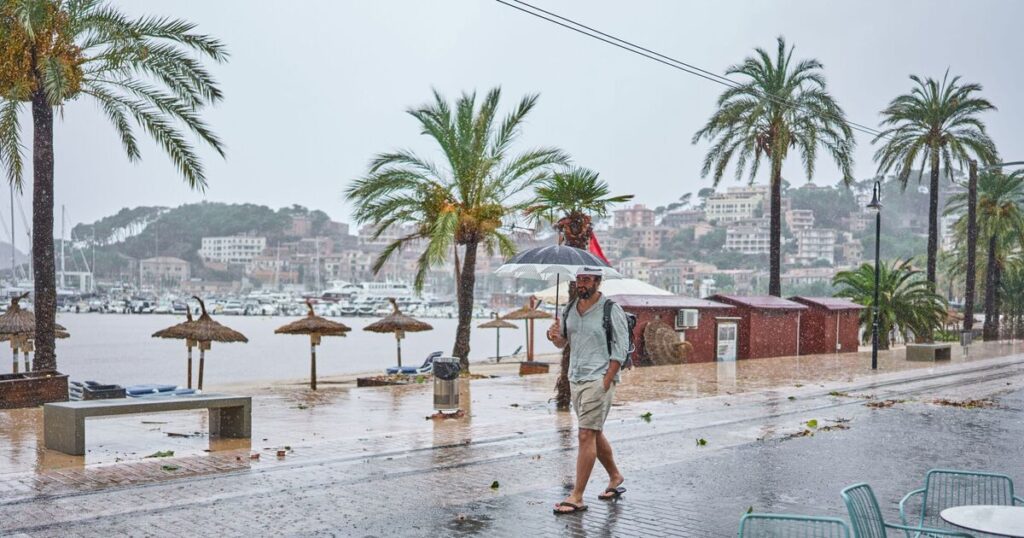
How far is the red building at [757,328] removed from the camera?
31.6 m

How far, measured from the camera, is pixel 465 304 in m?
27.6

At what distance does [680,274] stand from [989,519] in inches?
7197

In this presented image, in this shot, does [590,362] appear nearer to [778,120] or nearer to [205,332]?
[205,332]

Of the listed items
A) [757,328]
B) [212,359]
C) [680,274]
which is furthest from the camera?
[680,274]

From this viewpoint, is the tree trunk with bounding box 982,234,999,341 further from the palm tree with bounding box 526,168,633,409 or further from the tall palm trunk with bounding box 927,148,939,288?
the palm tree with bounding box 526,168,633,409

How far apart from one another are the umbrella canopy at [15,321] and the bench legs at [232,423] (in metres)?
12.0

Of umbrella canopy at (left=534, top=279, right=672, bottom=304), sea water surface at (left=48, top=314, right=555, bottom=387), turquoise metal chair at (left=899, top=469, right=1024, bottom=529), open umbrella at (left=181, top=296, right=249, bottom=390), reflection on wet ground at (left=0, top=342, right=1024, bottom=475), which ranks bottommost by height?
sea water surface at (left=48, top=314, right=555, bottom=387)

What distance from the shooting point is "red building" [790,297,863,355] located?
1430 inches

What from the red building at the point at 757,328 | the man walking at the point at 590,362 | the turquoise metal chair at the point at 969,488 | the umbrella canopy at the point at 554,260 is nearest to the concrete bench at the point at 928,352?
the red building at the point at 757,328

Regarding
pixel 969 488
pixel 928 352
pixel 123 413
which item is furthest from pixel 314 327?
pixel 928 352

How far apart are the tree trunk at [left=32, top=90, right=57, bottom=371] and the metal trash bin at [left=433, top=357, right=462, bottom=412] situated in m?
7.97

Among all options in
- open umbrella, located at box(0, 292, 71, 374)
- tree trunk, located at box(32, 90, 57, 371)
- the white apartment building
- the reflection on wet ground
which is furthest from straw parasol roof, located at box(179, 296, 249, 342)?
the white apartment building

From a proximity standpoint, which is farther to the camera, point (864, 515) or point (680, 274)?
point (680, 274)

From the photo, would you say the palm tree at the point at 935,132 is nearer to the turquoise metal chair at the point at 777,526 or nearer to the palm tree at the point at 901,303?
the palm tree at the point at 901,303
